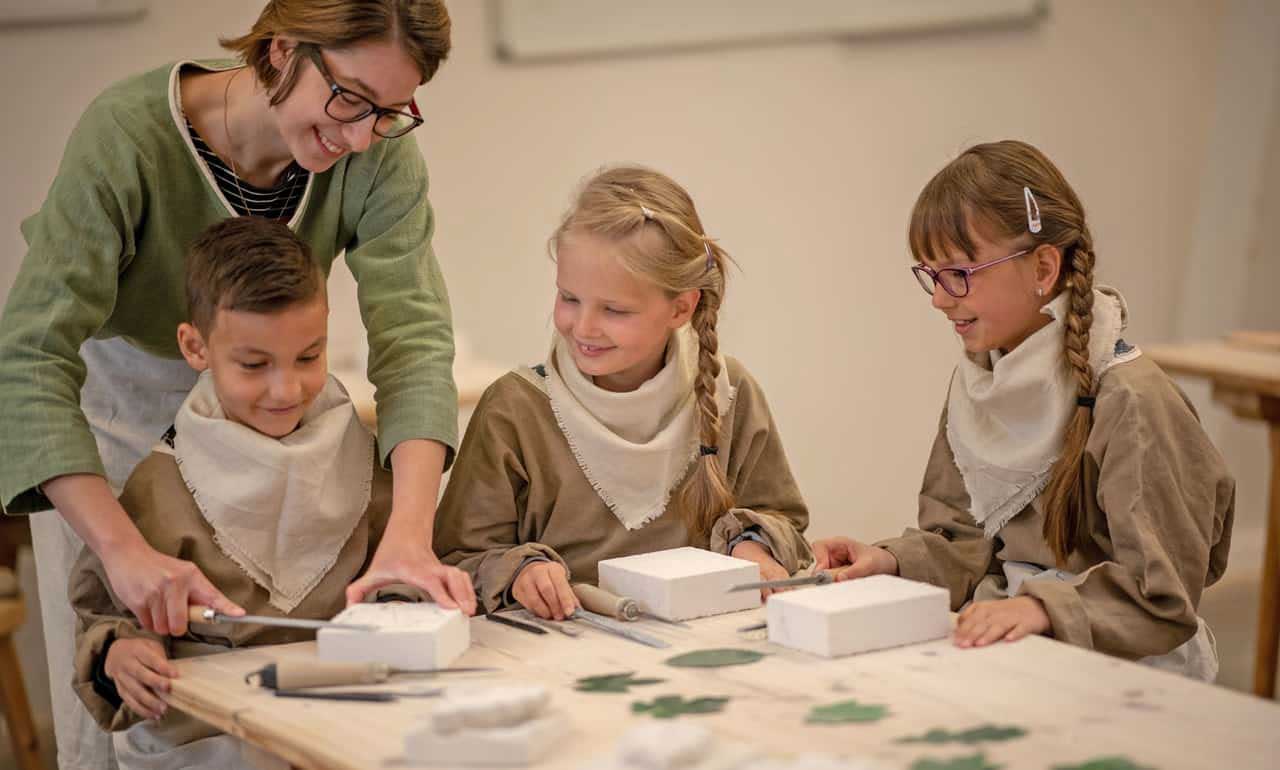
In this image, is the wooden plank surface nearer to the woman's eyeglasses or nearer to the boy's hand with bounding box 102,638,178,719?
the woman's eyeglasses

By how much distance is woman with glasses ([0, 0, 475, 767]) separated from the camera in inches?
72.5

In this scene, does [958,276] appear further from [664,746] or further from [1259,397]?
[1259,397]

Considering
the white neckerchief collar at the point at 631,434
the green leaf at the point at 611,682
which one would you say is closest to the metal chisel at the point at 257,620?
the green leaf at the point at 611,682

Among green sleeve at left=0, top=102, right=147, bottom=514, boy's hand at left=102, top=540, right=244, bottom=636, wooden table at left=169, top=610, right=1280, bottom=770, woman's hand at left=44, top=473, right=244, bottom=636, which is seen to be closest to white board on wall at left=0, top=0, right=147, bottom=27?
green sleeve at left=0, top=102, right=147, bottom=514

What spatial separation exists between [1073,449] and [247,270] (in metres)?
1.17

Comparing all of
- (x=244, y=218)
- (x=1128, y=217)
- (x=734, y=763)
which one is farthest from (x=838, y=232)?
(x=734, y=763)

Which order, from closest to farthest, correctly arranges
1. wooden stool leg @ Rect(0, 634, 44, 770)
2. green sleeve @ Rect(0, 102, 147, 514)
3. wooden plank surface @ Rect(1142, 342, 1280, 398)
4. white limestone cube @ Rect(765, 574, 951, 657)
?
white limestone cube @ Rect(765, 574, 951, 657) < green sleeve @ Rect(0, 102, 147, 514) < wooden stool leg @ Rect(0, 634, 44, 770) < wooden plank surface @ Rect(1142, 342, 1280, 398)

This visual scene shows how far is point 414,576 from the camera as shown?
6.22 ft

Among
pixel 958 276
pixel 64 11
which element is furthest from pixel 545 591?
pixel 64 11

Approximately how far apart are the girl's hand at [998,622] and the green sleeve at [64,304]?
1.10m

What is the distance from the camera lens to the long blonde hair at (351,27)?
6.19ft

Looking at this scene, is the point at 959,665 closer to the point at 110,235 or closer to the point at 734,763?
the point at 734,763

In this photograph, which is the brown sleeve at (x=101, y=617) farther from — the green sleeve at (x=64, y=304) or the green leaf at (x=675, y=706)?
the green leaf at (x=675, y=706)

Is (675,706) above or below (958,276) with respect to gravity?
below
